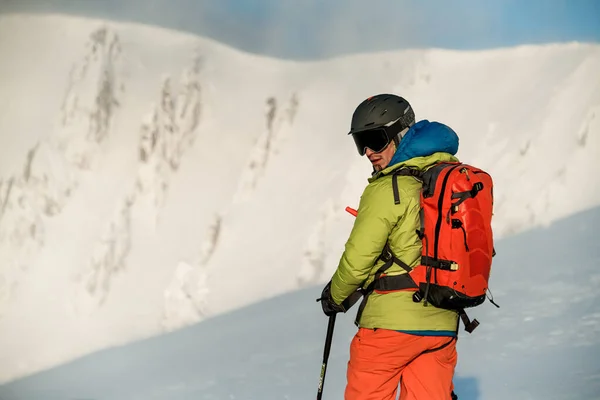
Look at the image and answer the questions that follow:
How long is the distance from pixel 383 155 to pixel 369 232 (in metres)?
0.31

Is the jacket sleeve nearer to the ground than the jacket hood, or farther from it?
nearer to the ground

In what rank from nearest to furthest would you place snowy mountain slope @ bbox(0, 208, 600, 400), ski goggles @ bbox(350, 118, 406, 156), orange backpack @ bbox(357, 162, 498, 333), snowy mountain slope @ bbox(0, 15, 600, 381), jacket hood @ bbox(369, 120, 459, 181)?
1. orange backpack @ bbox(357, 162, 498, 333)
2. jacket hood @ bbox(369, 120, 459, 181)
3. ski goggles @ bbox(350, 118, 406, 156)
4. snowy mountain slope @ bbox(0, 208, 600, 400)
5. snowy mountain slope @ bbox(0, 15, 600, 381)

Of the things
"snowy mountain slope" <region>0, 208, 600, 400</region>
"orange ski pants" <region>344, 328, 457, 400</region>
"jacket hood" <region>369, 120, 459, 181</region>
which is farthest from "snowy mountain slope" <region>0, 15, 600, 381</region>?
"jacket hood" <region>369, 120, 459, 181</region>

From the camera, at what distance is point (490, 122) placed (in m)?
5.64

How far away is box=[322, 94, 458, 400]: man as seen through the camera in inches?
75.0

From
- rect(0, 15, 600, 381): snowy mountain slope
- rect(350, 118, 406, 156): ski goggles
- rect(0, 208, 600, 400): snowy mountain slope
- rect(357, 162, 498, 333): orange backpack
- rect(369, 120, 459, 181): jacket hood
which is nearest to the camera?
rect(357, 162, 498, 333): orange backpack

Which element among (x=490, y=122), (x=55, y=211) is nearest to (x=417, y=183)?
(x=55, y=211)

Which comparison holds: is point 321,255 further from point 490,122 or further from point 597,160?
point 597,160

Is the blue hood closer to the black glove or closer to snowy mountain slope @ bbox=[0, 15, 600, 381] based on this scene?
the black glove

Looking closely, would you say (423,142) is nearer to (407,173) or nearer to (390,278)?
(407,173)

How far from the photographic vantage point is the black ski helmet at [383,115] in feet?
6.77

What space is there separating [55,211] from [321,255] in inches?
70.9

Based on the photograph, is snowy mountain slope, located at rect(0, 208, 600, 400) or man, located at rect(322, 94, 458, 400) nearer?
man, located at rect(322, 94, 458, 400)

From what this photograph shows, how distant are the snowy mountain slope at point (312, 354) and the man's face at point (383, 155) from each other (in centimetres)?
173
